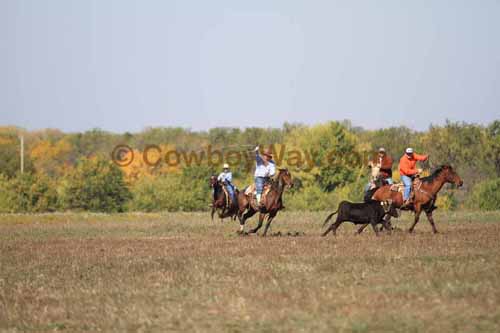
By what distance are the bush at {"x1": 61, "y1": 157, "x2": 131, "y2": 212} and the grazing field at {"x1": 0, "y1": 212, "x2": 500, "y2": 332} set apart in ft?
190

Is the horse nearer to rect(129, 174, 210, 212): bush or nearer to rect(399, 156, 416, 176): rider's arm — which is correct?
rect(399, 156, 416, 176): rider's arm

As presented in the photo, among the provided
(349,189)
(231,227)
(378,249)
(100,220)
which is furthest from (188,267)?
(349,189)

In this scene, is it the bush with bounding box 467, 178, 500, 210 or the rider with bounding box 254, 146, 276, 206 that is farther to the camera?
the bush with bounding box 467, 178, 500, 210

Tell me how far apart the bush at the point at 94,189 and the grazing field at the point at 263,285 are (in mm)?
57907

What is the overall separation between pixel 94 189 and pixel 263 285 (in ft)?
225

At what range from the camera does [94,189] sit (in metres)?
82.8

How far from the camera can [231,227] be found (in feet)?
115

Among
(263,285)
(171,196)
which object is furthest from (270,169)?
(171,196)

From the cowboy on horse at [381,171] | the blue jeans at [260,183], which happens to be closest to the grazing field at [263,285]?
the blue jeans at [260,183]

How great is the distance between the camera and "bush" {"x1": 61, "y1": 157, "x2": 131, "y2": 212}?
82625 millimetres

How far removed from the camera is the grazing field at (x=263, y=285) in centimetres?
1272

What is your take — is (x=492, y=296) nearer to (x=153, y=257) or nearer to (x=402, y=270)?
(x=402, y=270)

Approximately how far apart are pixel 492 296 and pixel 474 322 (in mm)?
1545

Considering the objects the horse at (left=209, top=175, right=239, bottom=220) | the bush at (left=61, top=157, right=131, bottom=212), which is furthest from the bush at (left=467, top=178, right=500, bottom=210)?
the horse at (left=209, top=175, right=239, bottom=220)
